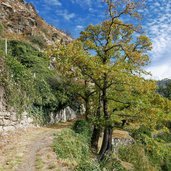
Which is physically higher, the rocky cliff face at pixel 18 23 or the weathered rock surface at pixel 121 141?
the rocky cliff face at pixel 18 23

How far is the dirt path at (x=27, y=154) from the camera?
35.7 feet

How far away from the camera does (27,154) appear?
41.7ft

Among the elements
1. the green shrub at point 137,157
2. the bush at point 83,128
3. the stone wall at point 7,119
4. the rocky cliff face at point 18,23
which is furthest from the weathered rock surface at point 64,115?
the rocky cliff face at point 18,23

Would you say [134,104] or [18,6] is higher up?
[18,6]

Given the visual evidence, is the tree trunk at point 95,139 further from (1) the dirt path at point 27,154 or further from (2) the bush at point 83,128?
(1) the dirt path at point 27,154

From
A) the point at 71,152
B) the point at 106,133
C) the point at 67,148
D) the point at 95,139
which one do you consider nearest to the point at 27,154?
the point at 67,148

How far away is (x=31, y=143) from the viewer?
49.1ft

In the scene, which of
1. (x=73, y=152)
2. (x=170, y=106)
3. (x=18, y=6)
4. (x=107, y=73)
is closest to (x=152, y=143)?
(x=170, y=106)

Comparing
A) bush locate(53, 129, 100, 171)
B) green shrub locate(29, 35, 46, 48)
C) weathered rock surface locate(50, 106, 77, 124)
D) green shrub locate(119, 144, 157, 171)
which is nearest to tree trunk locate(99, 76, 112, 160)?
green shrub locate(119, 144, 157, 171)

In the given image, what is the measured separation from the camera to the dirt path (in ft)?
35.7

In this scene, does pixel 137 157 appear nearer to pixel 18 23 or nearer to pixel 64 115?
pixel 64 115

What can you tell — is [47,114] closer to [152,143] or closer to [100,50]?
[100,50]

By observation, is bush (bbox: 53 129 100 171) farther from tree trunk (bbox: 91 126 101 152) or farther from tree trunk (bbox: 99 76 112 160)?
tree trunk (bbox: 91 126 101 152)

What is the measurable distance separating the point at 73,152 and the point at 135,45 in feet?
41.0
